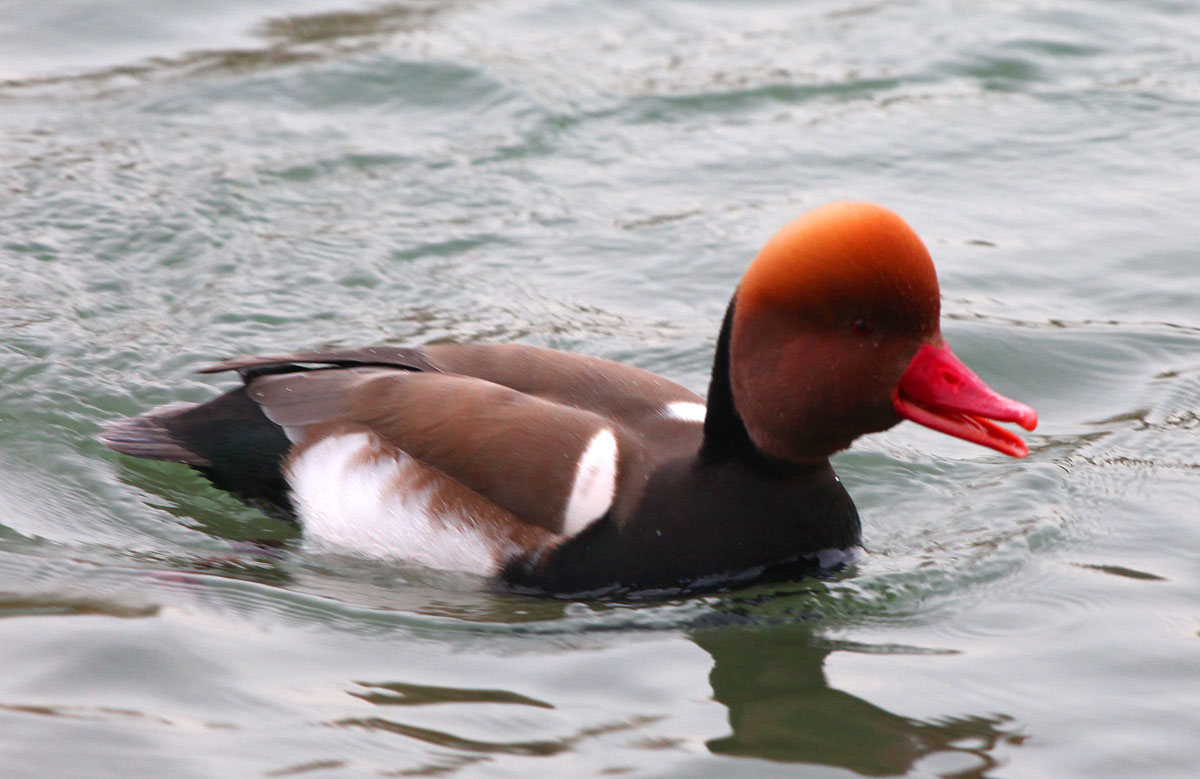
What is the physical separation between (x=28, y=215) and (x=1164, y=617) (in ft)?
18.8

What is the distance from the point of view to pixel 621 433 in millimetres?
4969

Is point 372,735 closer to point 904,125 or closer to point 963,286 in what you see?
point 963,286

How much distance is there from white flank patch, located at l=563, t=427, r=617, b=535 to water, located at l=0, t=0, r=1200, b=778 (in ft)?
0.90

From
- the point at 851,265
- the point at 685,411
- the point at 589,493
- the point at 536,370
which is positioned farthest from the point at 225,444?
the point at 851,265

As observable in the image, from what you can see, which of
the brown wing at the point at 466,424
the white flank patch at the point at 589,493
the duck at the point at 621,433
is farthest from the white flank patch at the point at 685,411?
the white flank patch at the point at 589,493

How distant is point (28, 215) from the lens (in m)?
7.84

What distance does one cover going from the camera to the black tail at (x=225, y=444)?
Answer: 17.7ft

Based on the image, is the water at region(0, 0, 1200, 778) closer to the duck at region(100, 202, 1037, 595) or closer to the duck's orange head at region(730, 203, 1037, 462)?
the duck at region(100, 202, 1037, 595)

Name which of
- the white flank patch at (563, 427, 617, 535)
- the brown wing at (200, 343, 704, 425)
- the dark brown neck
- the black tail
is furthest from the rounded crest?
the black tail

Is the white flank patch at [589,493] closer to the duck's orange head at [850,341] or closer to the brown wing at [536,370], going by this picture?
the brown wing at [536,370]

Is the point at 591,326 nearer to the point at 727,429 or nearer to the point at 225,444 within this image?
the point at 225,444

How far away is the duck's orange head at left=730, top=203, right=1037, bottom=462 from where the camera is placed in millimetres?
4375

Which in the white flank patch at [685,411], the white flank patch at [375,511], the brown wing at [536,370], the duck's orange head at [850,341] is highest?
the duck's orange head at [850,341]

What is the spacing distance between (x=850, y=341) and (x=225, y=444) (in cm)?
227
